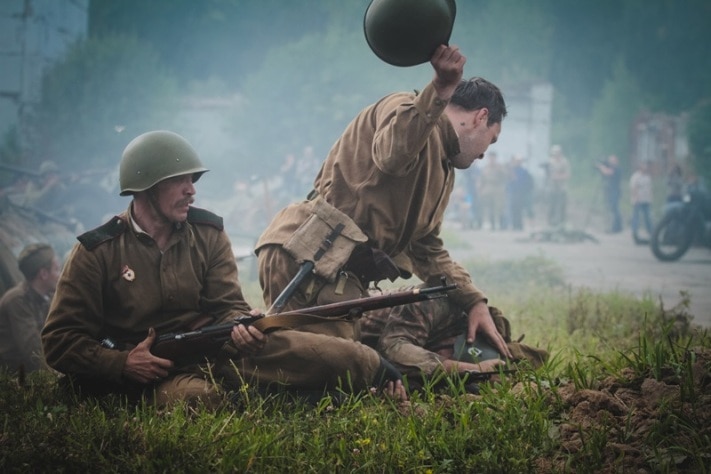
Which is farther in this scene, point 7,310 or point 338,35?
point 338,35

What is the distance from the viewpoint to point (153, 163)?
4426mm

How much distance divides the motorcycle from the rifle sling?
1292 centimetres

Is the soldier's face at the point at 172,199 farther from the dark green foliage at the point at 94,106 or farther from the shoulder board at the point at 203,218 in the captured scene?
the dark green foliage at the point at 94,106

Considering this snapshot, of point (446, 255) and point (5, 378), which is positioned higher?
point (446, 255)

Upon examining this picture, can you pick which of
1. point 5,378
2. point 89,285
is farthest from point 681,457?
point 5,378

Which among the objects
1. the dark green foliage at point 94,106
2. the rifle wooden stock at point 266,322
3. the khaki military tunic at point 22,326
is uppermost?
the dark green foliage at point 94,106

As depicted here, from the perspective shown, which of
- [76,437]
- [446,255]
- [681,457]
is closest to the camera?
[681,457]

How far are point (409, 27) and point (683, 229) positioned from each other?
1362 cm

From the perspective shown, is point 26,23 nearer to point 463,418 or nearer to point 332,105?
point 332,105

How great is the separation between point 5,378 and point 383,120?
261 centimetres

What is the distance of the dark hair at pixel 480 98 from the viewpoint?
198 inches

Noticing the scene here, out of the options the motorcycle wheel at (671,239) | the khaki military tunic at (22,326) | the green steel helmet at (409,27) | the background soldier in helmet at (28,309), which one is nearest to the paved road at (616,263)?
the motorcycle wheel at (671,239)

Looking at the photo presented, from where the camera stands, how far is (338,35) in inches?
979

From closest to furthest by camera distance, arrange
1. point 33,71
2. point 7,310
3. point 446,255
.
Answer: point 446,255
point 7,310
point 33,71
